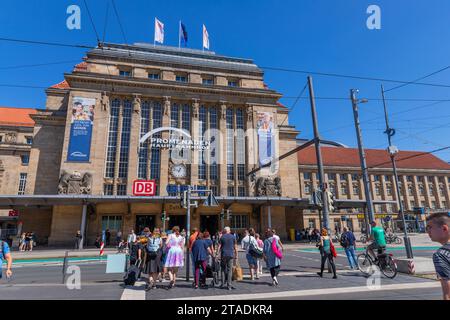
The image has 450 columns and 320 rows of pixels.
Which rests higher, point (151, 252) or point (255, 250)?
point (151, 252)

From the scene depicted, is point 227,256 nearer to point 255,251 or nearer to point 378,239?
point 255,251

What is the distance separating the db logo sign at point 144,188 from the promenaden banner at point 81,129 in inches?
282

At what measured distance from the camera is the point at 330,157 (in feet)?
211

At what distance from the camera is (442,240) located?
2.92m

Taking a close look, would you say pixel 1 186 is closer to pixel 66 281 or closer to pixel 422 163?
pixel 66 281

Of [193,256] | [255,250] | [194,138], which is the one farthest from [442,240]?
[194,138]

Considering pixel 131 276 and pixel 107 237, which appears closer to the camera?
pixel 131 276

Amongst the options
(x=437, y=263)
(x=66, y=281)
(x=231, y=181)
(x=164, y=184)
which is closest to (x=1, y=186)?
(x=164, y=184)

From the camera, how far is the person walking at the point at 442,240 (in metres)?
2.78

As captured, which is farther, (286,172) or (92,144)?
(286,172)

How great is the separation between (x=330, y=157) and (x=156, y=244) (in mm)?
62402

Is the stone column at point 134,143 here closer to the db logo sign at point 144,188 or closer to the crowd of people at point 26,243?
the db logo sign at point 144,188

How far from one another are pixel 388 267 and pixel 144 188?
25.5m

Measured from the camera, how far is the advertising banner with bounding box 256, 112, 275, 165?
118ft
